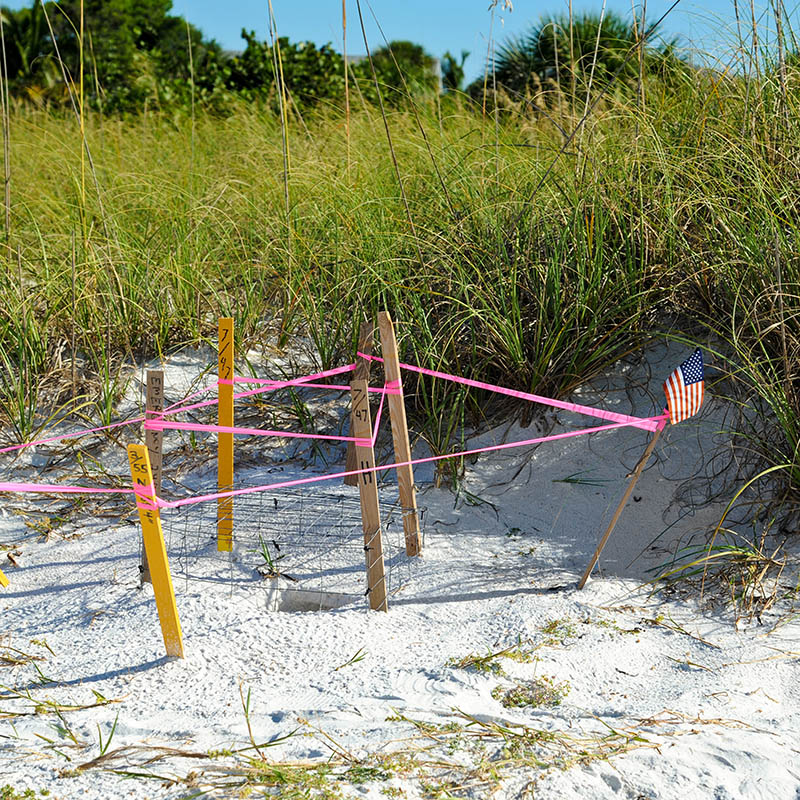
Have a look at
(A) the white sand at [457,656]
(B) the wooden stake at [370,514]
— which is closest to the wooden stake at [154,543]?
(A) the white sand at [457,656]

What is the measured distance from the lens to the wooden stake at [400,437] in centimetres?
280

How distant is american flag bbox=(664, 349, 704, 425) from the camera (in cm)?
251

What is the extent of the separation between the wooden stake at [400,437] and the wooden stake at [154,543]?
84 centimetres

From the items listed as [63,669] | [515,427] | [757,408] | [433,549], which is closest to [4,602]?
[63,669]

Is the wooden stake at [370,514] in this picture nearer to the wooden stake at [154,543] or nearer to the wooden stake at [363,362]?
the wooden stake at [363,362]

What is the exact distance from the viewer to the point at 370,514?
105 inches

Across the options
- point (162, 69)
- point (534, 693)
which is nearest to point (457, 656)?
point (534, 693)

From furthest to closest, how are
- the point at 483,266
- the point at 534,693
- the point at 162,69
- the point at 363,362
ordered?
the point at 162,69
the point at 483,266
the point at 363,362
the point at 534,693

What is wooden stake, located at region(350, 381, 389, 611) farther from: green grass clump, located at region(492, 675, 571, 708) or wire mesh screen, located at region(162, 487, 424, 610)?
green grass clump, located at region(492, 675, 571, 708)

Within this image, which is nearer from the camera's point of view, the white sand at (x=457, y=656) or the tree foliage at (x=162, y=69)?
the white sand at (x=457, y=656)

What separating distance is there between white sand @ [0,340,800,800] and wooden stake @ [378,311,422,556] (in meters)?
0.12

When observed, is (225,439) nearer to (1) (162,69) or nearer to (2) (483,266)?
(2) (483,266)

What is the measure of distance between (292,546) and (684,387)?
141 centimetres

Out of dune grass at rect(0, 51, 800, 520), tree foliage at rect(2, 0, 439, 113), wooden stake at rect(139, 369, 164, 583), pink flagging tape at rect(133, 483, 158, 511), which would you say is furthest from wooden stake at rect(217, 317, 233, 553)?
tree foliage at rect(2, 0, 439, 113)
